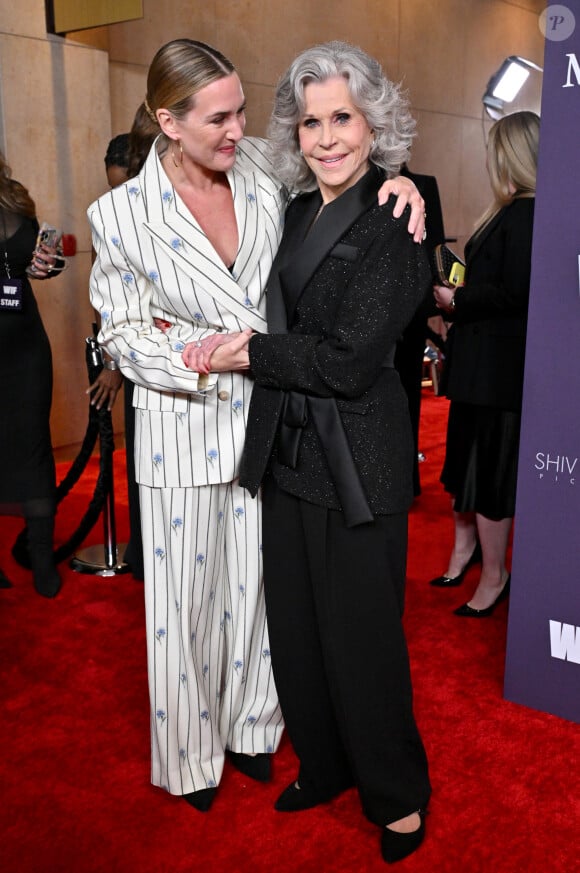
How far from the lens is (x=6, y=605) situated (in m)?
3.45

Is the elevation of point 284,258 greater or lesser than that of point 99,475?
greater

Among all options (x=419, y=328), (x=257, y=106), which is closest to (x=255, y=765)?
(x=419, y=328)

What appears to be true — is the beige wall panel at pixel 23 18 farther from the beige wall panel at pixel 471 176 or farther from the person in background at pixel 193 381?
the beige wall panel at pixel 471 176

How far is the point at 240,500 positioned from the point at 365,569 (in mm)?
395

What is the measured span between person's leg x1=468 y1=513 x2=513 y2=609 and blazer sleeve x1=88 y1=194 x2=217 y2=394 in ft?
5.29

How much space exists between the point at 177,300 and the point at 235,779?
4.21ft

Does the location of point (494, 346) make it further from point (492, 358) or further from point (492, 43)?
point (492, 43)

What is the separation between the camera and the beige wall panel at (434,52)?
26.0 feet

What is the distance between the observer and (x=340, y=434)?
1863 millimetres

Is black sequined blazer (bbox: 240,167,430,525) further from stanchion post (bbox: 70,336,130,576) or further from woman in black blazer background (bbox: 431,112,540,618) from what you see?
stanchion post (bbox: 70,336,130,576)

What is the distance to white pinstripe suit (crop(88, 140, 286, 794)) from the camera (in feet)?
6.35

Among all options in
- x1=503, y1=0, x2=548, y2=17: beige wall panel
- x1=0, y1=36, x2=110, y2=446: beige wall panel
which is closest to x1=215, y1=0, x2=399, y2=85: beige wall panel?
x1=0, y1=36, x2=110, y2=446: beige wall panel

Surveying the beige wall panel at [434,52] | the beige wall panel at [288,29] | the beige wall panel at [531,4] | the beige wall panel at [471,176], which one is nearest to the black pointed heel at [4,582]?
the beige wall panel at [288,29]

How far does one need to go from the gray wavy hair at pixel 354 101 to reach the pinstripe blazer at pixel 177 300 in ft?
0.54
